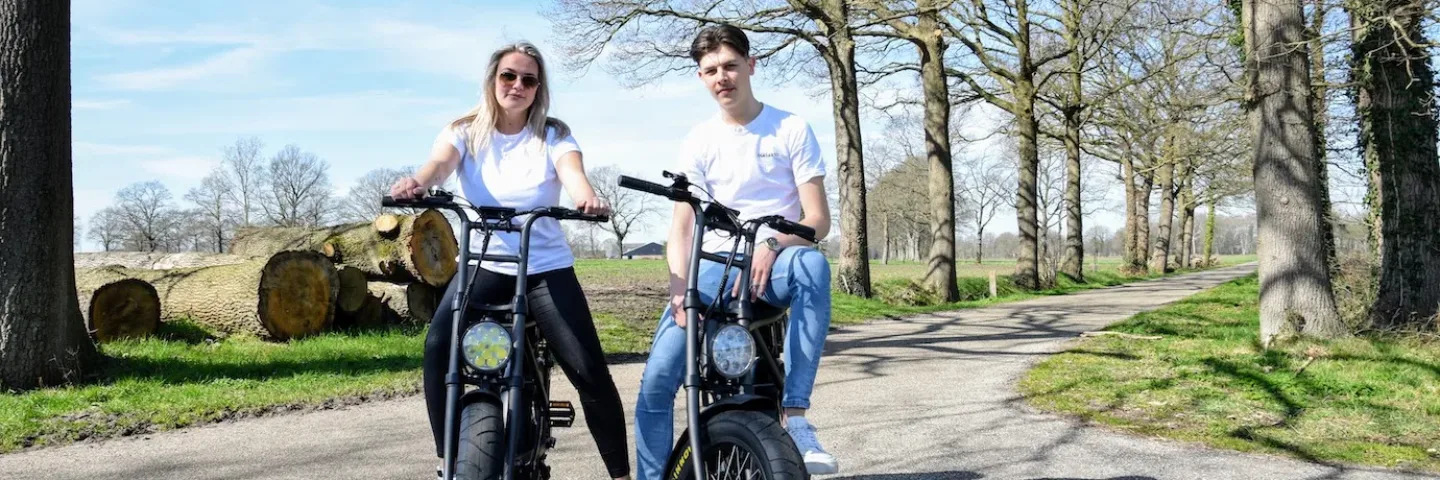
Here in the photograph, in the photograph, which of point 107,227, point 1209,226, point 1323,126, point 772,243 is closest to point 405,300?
point 772,243

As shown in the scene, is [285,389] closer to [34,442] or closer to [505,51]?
[34,442]

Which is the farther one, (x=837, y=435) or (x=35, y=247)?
(x=35, y=247)

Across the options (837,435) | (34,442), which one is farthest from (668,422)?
(34,442)

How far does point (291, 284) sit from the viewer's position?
1066 cm

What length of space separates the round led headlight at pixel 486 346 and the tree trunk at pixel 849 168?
14731 mm

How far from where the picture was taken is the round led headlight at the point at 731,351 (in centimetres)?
304

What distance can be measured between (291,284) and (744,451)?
8909 mm

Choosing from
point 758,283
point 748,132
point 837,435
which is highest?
point 748,132

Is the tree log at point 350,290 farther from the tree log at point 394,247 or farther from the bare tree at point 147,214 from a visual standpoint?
the bare tree at point 147,214

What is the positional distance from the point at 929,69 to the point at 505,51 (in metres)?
17.0

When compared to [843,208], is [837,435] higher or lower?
lower

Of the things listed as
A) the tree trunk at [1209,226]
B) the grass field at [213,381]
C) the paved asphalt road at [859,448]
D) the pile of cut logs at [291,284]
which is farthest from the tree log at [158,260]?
the tree trunk at [1209,226]

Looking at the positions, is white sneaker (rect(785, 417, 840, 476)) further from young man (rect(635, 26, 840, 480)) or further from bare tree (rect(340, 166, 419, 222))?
bare tree (rect(340, 166, 419, 222))

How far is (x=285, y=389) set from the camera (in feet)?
25.2
